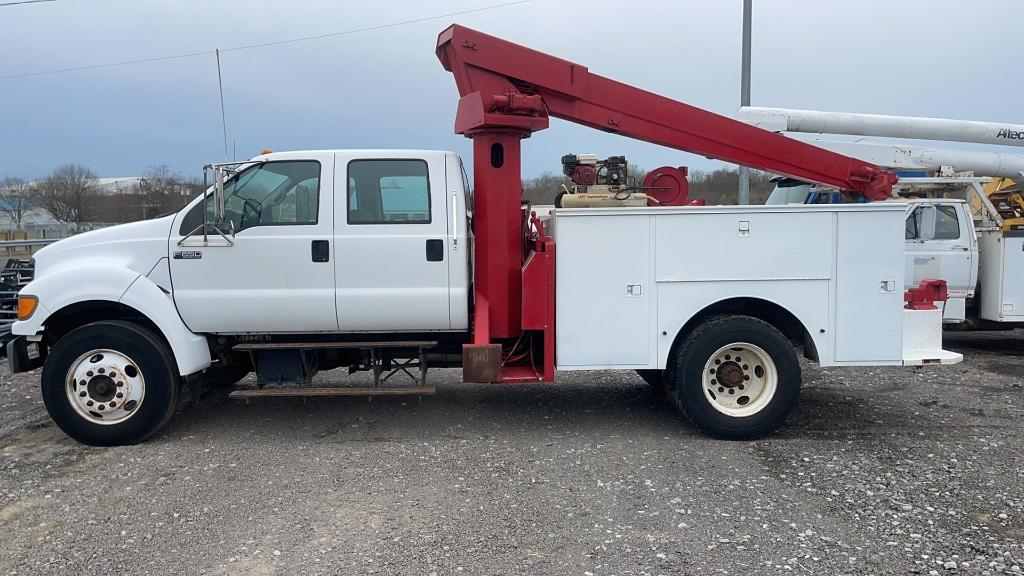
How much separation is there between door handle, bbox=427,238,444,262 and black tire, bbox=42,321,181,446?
7.27 feet

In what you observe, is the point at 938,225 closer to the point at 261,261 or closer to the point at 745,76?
the point at 745,76

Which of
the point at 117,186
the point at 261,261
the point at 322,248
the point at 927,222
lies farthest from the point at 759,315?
the point at 117,186

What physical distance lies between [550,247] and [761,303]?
1.81m

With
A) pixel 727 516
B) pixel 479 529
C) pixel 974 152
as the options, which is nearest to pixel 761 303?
pixel 727 516

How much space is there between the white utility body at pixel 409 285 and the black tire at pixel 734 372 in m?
0.02

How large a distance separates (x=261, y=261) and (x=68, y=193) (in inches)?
1137

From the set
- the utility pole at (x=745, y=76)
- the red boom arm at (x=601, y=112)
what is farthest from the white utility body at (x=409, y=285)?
the utility pole at (x=745, y=76)

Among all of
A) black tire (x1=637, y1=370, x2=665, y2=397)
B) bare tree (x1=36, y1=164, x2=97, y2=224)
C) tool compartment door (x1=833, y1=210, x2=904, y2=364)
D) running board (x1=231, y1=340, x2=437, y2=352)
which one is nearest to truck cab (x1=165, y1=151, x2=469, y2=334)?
running board (x1=231, y1=340, x2=437, y2=352)

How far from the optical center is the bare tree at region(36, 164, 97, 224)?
1100 inches

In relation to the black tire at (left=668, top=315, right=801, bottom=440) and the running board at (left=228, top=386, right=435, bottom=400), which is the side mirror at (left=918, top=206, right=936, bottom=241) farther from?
the running board at (left=228, top=386, right=435, bottom=400)

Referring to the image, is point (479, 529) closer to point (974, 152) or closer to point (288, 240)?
point (288, 240)

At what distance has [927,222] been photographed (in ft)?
31.6

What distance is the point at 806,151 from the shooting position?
6.52 metres

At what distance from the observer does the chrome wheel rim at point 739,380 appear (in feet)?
19.0
